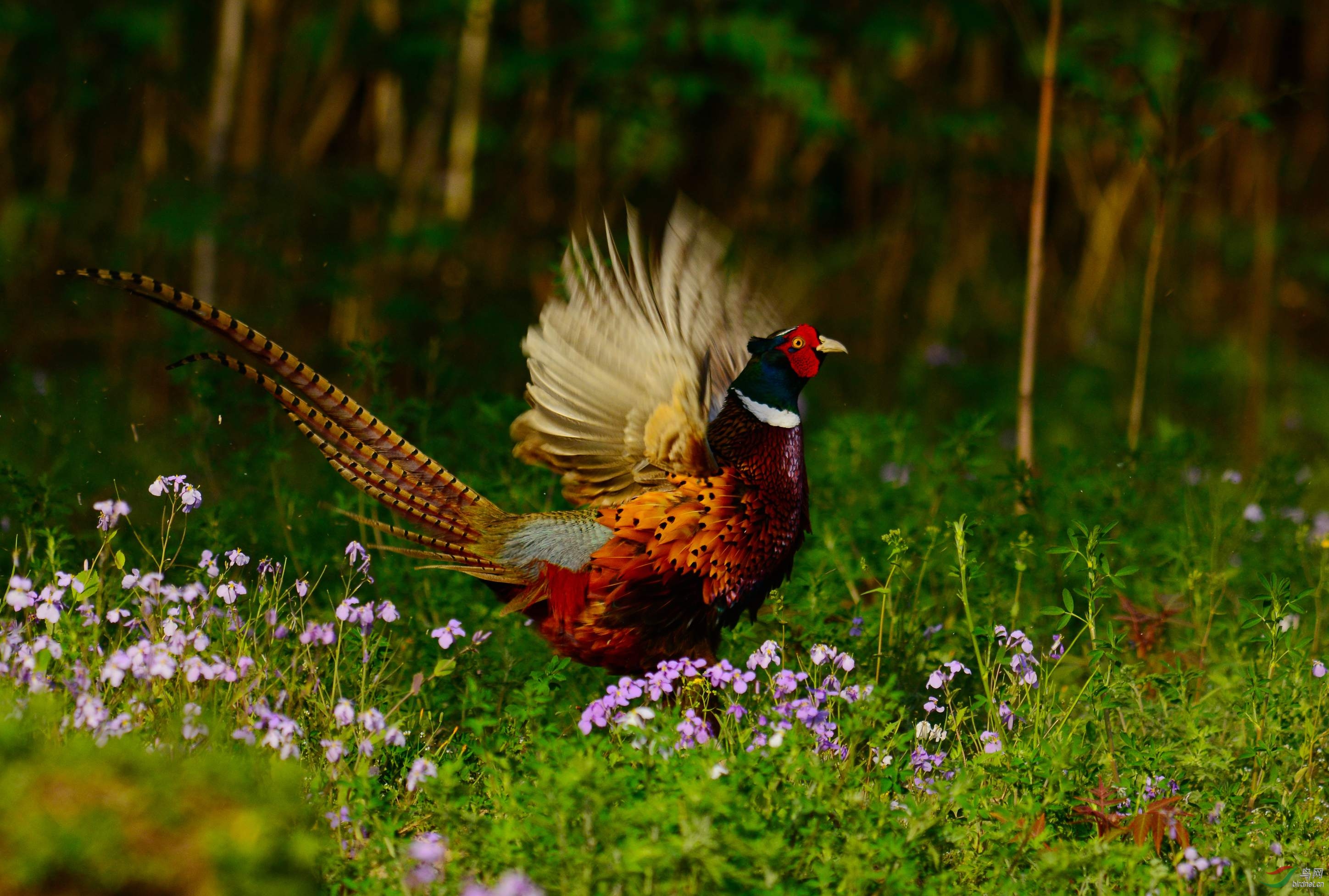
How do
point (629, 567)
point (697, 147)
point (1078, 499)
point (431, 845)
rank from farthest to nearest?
point (697, 147) < point (1078, 499) < point (629, 567) < point (431, 845)

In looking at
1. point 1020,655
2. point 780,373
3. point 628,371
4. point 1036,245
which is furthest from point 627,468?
point 1036,245

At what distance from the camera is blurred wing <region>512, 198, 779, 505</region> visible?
3.54 meters

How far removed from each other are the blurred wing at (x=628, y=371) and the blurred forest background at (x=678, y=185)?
2.34 metres

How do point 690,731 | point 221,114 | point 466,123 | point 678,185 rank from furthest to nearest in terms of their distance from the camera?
point 678,185 < point 466,123 < point 221,114 < point 690,731

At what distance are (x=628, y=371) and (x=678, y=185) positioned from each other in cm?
725

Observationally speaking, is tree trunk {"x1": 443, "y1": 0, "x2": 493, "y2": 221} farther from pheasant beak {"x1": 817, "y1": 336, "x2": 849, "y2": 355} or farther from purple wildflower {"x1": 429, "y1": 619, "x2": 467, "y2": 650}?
purple wildflower {"x1": 429, "y1": 619, "x2": 467, "y2": 650}

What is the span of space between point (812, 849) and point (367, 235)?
7.17 meters

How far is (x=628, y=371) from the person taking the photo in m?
3.60

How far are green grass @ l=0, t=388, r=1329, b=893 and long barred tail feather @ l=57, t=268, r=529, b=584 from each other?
278 mm

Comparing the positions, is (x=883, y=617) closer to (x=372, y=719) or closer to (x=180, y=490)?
(x=372, y=719)

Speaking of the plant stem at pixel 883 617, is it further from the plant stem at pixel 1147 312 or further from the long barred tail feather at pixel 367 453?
the plant stem at pixel 1147 312

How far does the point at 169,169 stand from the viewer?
31.1ft

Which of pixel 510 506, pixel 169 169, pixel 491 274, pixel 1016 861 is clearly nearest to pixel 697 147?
pixel 491 274

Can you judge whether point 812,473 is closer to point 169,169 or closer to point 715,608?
point 715,608
